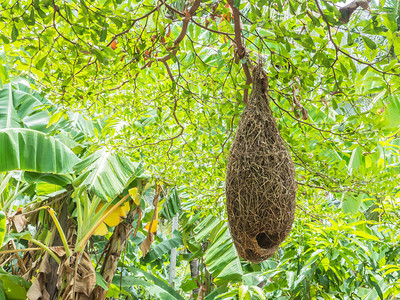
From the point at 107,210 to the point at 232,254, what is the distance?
1149 millimetres

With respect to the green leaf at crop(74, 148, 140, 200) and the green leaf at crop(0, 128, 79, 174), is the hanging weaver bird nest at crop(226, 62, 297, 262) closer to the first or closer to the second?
the green leaf at crop(74, 148, 140, 200)

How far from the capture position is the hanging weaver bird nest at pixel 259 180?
4.66 feet

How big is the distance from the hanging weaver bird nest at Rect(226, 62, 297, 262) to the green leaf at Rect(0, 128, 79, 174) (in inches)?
58.8

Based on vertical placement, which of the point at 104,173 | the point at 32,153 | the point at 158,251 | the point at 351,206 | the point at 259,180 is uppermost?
the point at 32,153

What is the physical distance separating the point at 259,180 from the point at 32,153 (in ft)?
5.62

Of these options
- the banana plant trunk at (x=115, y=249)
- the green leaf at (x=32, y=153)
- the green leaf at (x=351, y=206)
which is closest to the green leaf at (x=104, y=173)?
the green leaf at (x=32, y=153)

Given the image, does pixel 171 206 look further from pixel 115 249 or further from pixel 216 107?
pixel 216 107

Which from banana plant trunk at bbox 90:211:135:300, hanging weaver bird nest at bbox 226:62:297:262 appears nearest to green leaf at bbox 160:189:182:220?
banana plant trunk at bbox 90:211:135:300

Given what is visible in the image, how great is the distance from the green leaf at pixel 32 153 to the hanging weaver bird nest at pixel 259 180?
149cm

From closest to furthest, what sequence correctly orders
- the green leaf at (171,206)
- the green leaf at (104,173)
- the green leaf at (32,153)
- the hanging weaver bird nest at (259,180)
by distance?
1. the hanging weaver bird nest at (259,180)
2. the green leaf at (32,153)
3. the green leaf at (104,173)
4. the green leaf at (171,206)

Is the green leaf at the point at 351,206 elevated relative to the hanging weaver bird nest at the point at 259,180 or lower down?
lower down

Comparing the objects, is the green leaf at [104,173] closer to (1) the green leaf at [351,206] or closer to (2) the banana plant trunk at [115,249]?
(2) the banana plant trunk at [115,249]

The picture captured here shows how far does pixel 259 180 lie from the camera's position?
56.0 inches

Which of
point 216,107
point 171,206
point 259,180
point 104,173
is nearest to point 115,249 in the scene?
point 171,206
